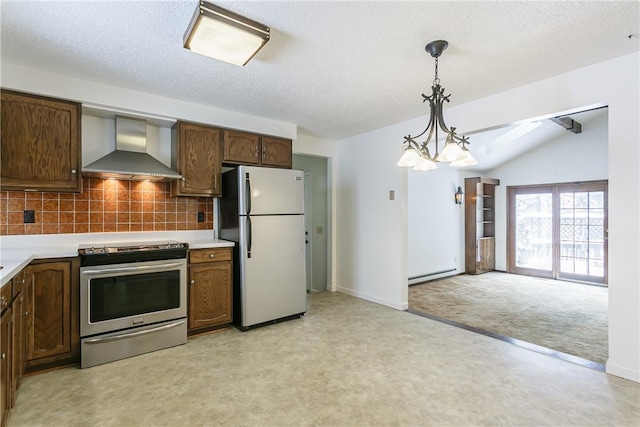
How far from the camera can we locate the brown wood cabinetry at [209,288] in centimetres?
315

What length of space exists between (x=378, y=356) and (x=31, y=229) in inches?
129

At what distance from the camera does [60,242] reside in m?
2.94

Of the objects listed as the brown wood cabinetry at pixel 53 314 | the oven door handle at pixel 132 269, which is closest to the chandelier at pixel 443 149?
the oven door handle at pixel 132 269

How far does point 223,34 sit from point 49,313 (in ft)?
8.18

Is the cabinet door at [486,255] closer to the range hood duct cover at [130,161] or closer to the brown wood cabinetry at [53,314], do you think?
the range hood duct cover at [130,161]

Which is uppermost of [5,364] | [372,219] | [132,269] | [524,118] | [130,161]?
[524,118]

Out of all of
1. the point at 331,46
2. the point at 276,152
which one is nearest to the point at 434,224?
the point at 276,152

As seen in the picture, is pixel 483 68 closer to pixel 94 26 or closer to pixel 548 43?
pixel 548 43

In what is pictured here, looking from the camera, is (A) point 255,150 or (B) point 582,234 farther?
(B) point 582,234

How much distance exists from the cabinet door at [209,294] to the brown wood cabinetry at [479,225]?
5.36 metres

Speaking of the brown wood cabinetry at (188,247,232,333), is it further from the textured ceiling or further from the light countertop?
the textured ceiling

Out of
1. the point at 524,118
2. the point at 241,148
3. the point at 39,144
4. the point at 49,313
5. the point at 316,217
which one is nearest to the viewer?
the point at 49,313

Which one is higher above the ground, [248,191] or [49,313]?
[248,191]

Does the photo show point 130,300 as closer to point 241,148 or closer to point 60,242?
point 60,242
